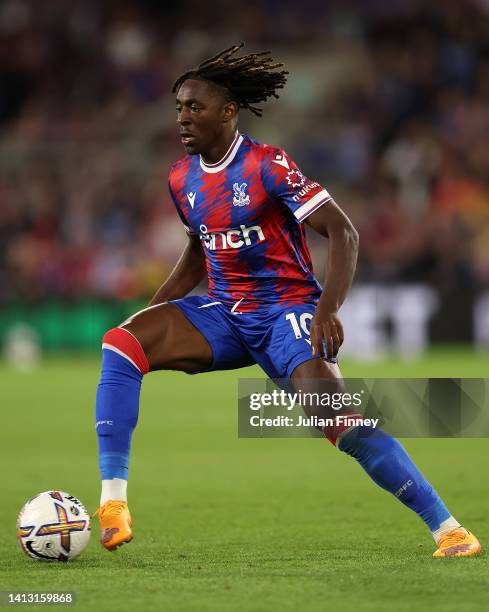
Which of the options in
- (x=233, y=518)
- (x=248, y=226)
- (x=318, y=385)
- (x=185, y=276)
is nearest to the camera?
(x=318, y=385)

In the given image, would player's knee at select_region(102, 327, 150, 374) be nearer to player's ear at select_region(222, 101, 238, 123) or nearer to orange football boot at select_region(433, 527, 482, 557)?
player's ear at select_region(222, 101, 238, 123)

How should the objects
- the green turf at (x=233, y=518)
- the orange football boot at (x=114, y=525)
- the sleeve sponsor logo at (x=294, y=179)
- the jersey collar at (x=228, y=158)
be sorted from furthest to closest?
the jersey collar at (x=228, y=158) < the sleeve sponsor logo at (x=294, y=179) < the orange football boot at (x=114, y=525) < the green turf at (x=233, y=518)

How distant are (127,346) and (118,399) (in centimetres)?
23

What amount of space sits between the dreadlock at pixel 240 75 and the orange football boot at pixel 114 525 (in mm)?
1878

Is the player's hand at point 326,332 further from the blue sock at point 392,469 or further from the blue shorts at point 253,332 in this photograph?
the blue sock at point 392,469

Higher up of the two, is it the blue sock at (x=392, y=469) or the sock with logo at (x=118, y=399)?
the sock with logo at (x=118, y=399)

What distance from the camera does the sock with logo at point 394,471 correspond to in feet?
17.6

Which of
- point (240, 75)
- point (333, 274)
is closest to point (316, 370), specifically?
point (333, 274)

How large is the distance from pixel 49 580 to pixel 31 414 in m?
7.69

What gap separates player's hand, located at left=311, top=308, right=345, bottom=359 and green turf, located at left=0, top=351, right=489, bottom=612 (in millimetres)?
885

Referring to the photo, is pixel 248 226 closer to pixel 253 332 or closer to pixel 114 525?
pixel 253 332

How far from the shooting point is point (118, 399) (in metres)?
5.48

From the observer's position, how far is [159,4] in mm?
24297

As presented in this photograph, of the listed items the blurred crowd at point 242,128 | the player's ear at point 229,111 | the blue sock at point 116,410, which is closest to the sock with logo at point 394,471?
the blue sock at point 116,410
